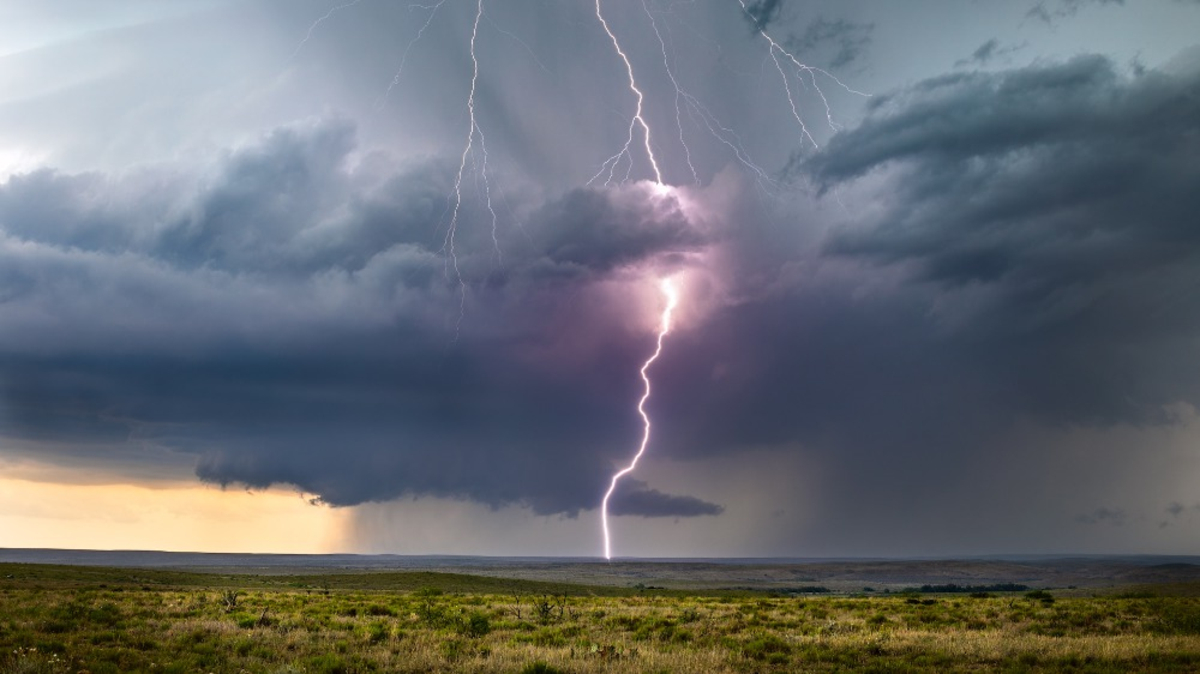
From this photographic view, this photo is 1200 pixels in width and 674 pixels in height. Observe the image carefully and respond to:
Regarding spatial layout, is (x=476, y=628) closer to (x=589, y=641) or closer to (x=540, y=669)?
(x=589, y=641)

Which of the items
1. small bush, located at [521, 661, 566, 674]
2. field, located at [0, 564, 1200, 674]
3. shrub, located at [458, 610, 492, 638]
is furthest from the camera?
shrub, located at [458, 610, 492, 638]

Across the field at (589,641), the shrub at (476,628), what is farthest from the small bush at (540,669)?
the shrub at (476,628)

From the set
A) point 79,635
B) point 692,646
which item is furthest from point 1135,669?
point 79,635

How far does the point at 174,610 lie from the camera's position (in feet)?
106

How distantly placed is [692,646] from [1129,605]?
25.9 m

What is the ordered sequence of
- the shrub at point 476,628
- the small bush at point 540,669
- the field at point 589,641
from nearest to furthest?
the small bush at point 540,669 < the field at point 589,641 < the shrub at point 476,628

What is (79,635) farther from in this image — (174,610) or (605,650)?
(605,650)

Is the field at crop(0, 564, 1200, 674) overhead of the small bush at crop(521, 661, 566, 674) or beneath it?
beneath

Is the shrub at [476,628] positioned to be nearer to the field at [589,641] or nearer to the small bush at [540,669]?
the field at [589,641]

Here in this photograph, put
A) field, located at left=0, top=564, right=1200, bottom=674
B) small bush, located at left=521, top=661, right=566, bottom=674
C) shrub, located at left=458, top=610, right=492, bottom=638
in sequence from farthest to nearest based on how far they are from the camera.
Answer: shrub, located at left=458, top=610, right=492, bottom=638 → field, located at left=0, top=564, right=1200, bottom=674 → small bush, located at left=521, top=661, right=566, bottom=674

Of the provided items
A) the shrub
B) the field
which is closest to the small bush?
the field

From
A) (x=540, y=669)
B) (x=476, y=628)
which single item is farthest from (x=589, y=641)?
(x=540, y=669)

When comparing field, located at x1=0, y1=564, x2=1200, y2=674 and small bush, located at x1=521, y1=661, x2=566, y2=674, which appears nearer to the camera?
small bush, located at x1=521, y1=661, x2=566, y2=674

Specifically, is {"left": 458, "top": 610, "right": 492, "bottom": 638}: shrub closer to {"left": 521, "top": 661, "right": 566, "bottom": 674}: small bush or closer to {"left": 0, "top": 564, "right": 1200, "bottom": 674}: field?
{"left": 0, "top": 564, "right": 1200, "bottom": 674}: field
